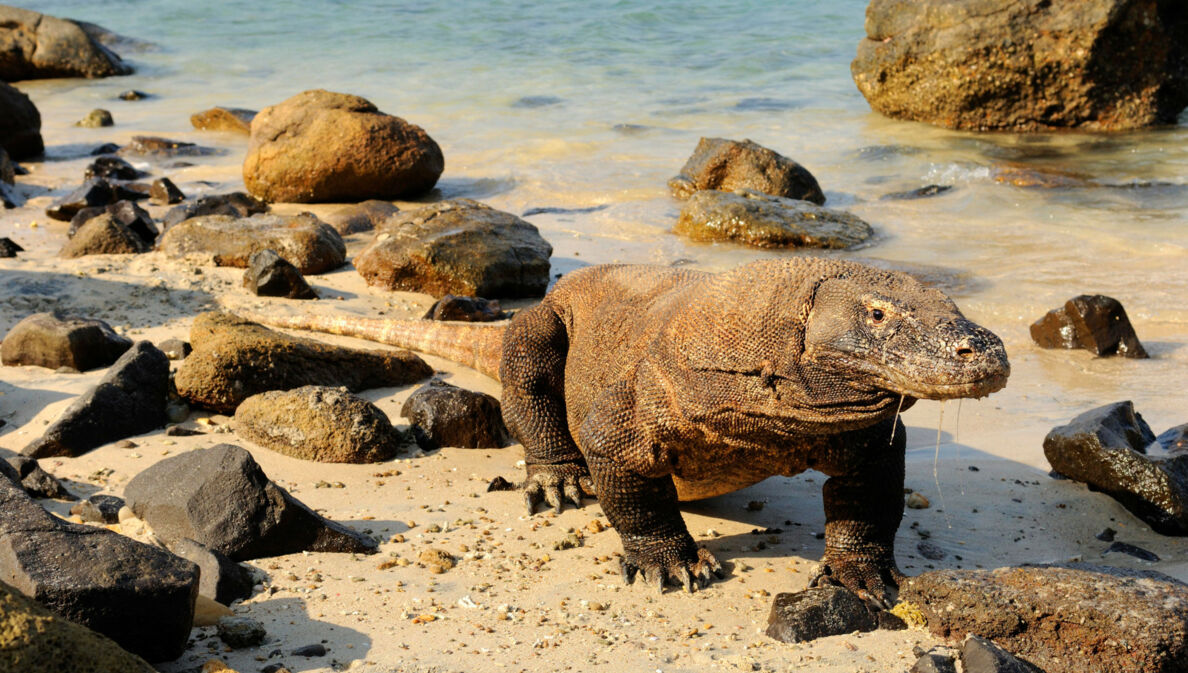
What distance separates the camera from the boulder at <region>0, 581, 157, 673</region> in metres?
2.87

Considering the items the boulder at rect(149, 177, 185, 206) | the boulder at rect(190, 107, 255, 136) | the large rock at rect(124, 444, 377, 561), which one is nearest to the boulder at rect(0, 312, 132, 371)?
the large rock at rect(124, 444, 377, 561)

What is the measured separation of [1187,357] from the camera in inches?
312

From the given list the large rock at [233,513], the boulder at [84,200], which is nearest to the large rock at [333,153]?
the boulder at [84,200]

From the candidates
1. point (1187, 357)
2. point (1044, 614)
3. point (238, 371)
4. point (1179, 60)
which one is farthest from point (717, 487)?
point (1179, 60)

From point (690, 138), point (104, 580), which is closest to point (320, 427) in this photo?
point (104, 580)

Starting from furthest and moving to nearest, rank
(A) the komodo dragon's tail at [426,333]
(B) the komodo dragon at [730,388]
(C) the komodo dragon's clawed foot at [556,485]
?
(A) the komodo dragon's tail at [426,333] < (C) the komodo dragon's clawed foot at [556,485] < (B) the komodo dragon at [730,388]

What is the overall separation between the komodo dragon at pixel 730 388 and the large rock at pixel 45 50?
2051cm

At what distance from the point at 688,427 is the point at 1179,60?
16242 millimetres

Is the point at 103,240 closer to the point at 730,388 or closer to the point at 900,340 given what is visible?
the point at 730,388

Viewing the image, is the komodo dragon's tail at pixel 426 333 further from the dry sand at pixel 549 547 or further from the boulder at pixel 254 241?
the boulder at pixel 254 241

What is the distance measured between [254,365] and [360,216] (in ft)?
17.6

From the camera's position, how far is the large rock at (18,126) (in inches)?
591

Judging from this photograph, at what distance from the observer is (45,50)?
903 inches

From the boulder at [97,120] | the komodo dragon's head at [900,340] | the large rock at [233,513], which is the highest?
the komodo dragon's head at [900,340]
